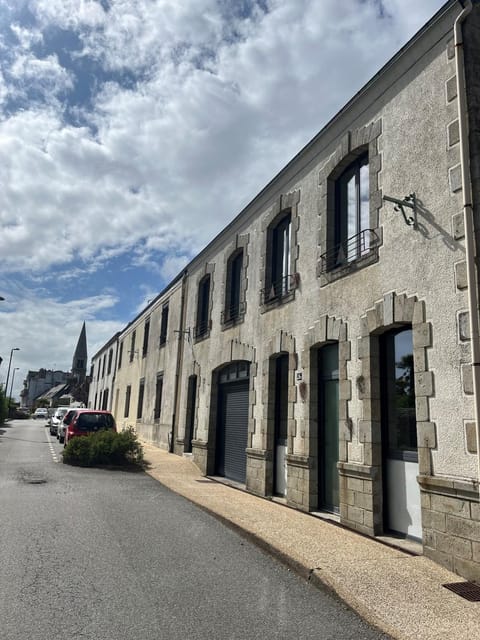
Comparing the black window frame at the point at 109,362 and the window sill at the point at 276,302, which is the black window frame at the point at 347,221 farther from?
the black window frame at the point at 109,362

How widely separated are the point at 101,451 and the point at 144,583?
9.76 m

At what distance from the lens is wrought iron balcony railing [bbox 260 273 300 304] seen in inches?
405

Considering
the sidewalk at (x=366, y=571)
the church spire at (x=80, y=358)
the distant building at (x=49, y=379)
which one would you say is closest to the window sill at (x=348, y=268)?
the sidewalk at (x=366, y=571)

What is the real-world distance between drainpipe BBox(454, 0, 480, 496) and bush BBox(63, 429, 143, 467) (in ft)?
35.9

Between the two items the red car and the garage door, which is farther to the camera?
the red car

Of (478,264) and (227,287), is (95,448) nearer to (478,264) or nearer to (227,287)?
(227,287)

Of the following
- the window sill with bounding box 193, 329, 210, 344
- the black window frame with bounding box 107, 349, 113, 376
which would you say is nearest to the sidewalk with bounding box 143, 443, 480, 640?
the window sill with bounding box 193, 329, 210, 344

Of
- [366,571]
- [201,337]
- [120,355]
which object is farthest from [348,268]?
[120,355]

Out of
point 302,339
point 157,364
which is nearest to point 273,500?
point 302,339

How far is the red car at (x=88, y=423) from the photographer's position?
653 inches

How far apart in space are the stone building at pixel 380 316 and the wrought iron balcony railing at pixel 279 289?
0.03m

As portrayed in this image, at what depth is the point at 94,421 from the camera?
17.0m

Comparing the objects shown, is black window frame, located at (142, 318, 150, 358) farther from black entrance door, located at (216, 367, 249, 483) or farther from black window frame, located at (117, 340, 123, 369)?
black entrance door, located at (216, 367, 249, 483)

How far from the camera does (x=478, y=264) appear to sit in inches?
234
